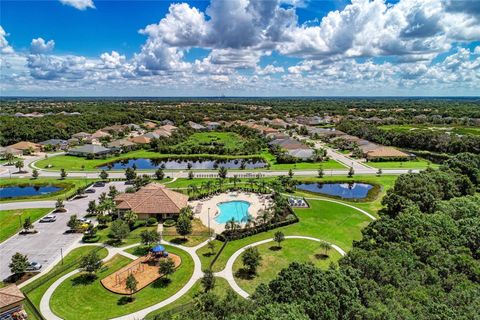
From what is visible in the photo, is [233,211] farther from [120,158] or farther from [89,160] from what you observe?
[89,160]

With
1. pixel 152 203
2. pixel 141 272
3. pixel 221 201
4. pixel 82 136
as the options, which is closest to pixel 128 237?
pixel 152 203

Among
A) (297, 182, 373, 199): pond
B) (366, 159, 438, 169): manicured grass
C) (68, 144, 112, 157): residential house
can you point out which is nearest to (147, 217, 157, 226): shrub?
(297, 182, 373, 199): pond

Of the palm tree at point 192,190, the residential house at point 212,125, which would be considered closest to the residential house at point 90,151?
the palm tree at point 192,190

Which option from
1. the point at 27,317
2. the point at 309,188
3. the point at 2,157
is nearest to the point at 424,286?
the point at 27,317

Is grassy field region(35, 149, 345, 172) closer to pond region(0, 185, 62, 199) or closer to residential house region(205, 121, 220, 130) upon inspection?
pond region(0, 185, 62, 199)

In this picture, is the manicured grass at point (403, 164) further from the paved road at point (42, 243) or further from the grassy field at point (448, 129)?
the paved road at point (42, 243)
